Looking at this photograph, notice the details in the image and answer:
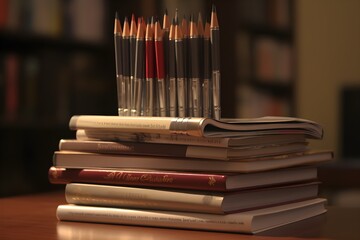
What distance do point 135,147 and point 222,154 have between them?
0.13 m

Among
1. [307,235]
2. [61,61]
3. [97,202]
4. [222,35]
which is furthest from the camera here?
[222,35]

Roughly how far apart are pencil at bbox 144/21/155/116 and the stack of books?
0.04m

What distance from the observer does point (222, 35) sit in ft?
12.7

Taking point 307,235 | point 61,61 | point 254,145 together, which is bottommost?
point 307,235

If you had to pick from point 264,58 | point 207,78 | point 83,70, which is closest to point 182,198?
point 207,78

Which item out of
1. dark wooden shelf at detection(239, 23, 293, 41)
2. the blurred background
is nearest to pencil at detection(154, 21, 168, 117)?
the blurred background

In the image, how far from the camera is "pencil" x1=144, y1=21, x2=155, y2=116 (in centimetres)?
100

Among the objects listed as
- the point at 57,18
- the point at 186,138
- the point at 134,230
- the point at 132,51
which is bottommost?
the point at 134,230

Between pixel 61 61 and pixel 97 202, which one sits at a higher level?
pixel 61 61

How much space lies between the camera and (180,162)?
960mm

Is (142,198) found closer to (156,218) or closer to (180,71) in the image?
(156,218)

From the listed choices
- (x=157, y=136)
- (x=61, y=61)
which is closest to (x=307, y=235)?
(x=157, y=136)

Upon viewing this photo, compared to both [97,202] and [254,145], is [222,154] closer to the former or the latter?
[254,145]

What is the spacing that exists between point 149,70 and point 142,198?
0.16m
